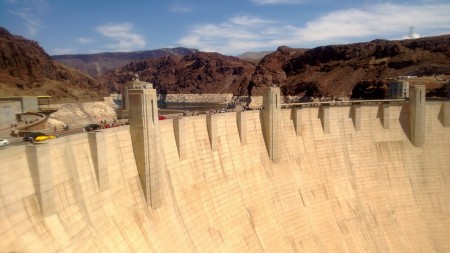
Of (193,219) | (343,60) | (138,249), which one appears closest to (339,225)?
(193,219)

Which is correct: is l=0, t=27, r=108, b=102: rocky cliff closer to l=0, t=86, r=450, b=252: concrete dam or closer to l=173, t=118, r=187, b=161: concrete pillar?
l=0, t=86, r=450, b=252: concrete dam

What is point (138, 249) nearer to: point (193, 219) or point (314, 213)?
point (193, 219)

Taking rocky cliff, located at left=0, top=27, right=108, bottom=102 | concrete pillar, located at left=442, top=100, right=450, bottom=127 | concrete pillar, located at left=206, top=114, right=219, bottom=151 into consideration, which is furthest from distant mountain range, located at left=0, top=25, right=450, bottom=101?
concrete pillar, located at left=206, top=114, right=219, bottom=151

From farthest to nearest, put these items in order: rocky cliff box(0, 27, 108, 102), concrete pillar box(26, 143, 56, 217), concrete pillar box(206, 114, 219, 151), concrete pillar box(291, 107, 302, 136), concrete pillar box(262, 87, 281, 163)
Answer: rocky cliff box(0, 27, 108, 102) → concrete pillar box(291, 107, 302, 136) → concrete pillar box(262, 87, 281, 163) → concrete pillar box(206, 114, 219, 151) → concrete pillar box(26, 143, 56, 217)

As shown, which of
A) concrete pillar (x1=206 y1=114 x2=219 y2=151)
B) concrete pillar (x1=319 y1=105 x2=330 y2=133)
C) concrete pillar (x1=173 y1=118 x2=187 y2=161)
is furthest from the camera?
concrete pillar (x1=319 y1=105 x2=330 y2=133)

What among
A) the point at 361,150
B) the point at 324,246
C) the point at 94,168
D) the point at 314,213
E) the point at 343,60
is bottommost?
the point at 324,246
